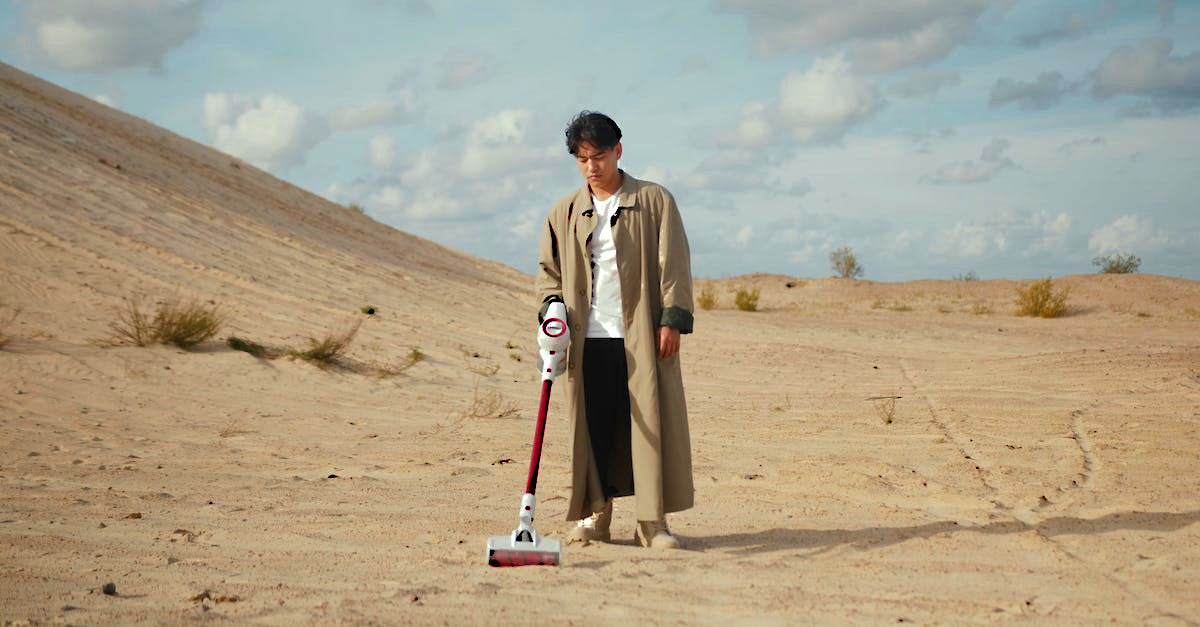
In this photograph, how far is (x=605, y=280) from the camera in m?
4.90

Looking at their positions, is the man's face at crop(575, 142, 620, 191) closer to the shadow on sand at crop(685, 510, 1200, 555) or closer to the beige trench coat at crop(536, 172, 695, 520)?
the beige trench coat at crop(536, 172, 695, 520)

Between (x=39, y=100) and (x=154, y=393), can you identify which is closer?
(x=154, y=393)

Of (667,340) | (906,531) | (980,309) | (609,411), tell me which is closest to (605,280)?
(667,340)

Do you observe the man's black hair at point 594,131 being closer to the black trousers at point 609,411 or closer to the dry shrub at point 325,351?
the black trousers at point 609,411

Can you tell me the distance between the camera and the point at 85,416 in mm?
8445

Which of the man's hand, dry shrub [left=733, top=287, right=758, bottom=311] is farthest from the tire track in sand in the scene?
dry shrub [left=733, top=287, right=758, bottom=311]

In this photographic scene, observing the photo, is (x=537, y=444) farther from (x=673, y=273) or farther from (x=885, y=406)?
(x=885, y=406)

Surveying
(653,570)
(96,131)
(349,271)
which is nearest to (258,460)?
(653,570)

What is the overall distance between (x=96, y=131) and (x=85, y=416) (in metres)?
16.2

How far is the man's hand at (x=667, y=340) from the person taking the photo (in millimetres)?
4746

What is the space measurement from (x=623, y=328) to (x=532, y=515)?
96cm

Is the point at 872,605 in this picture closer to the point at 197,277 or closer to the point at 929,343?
the point at 197,277

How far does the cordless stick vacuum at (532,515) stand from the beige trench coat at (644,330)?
0.55 feet

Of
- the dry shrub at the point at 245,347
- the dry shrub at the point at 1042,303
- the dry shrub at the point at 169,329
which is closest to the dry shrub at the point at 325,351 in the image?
the dry shrub at the point at 245,347
